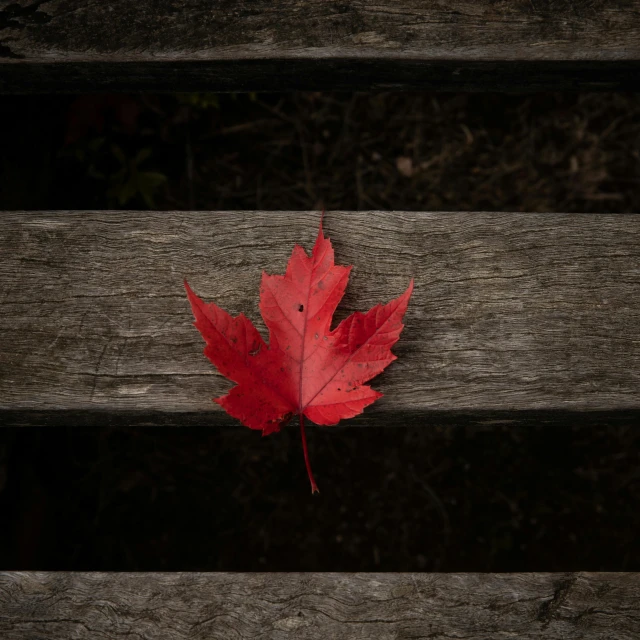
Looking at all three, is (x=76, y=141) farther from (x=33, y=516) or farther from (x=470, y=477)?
(x=470, y=477)

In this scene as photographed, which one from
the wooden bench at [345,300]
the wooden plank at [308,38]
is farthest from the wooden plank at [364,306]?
the wooden plank at [308,38]

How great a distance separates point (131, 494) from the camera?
1.88 metres

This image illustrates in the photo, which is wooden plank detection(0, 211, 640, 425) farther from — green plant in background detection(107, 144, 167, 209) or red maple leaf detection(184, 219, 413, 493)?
A: green plant in background detection(107, 144, 167, 209)

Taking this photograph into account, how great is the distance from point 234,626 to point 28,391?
25.4 inches

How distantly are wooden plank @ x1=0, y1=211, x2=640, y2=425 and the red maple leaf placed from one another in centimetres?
8

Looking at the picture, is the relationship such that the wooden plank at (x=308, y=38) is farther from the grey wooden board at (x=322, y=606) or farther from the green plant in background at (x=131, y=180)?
the grey wooden board at (x=322, y=606)

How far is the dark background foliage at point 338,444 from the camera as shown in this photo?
184 cm

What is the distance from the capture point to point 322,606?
3.63 feet

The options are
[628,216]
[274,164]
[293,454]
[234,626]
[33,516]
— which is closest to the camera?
[234,626]

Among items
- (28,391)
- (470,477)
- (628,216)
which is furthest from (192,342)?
(470,477)

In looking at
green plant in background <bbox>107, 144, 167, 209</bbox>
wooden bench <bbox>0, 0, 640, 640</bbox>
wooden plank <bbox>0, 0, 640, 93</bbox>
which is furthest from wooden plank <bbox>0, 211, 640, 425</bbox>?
green plant in background <bbox>107, 144, 167, 209</bbox>

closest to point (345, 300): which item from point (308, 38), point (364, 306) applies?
point (364, 306)

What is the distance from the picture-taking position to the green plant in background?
180cm

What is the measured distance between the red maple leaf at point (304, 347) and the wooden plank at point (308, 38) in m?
0.45
